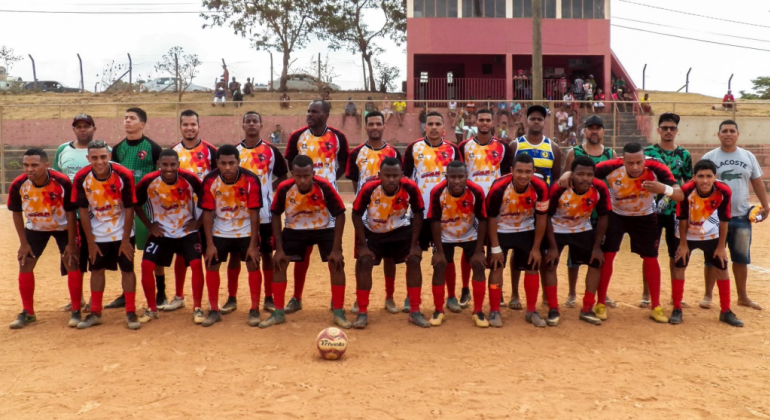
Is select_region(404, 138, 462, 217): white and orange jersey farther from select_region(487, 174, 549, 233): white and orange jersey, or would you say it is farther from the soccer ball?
the soccer ball

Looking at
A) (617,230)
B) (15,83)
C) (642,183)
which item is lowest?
(617,230)

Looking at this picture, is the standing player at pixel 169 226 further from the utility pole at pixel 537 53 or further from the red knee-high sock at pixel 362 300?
the utility pole at pixel 537 53

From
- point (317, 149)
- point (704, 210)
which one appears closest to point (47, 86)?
point (317, 149)

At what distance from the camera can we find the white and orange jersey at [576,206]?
693cm

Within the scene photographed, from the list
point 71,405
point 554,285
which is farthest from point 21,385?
point 554,285

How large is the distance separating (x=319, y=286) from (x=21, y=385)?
4.34 m

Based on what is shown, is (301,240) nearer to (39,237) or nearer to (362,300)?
(362,300)

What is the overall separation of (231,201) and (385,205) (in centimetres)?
167

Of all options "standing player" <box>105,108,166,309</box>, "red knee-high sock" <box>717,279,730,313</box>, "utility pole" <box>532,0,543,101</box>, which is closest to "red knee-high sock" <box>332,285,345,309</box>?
"standing player" <box>105,108,166,309</box>

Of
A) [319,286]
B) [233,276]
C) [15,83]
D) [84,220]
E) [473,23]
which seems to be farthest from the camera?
[15,83]

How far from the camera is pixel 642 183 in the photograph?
6910 mm

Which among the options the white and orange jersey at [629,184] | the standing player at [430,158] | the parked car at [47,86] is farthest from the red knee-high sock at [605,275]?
the parked car at [47,86]

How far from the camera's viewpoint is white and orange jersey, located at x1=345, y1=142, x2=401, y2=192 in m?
7.47

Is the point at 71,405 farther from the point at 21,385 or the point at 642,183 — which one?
the point at 642,183
